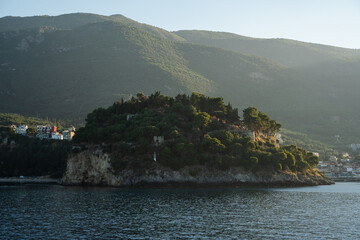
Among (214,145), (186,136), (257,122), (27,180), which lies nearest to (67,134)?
(27,180)

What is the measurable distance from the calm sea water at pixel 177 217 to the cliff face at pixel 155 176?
22082 millimetres

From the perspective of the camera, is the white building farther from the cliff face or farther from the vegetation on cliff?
the cliff face

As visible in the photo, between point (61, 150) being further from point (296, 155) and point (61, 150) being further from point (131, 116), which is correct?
point (296, 155)

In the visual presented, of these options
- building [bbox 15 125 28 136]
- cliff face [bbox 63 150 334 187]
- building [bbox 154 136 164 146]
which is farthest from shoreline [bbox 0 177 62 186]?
building [bbox 154 136 164 146]

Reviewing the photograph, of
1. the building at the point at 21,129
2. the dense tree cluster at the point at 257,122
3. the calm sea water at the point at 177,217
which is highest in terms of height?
the dense tree cluster at the point at 257,122

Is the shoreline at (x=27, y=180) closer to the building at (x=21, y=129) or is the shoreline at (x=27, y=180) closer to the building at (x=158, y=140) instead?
the building at (x=21, y=129)

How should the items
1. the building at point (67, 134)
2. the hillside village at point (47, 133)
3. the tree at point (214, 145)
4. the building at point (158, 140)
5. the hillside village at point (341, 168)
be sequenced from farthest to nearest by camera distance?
the building at point (67, 134) < the hillside village at point (47, 133) < the hillside village at point (341, 168) < the building at point (158, 140) < the tree at point (214, 145)

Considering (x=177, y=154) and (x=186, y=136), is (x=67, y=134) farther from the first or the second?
(x=177, y=154)

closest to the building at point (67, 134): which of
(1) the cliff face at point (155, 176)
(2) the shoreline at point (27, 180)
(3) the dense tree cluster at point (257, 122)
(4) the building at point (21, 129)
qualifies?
(4) the building at point (21, 129)

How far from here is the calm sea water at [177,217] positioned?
44438 millimetres

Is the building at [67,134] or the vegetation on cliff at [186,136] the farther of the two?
the building at [67,134]

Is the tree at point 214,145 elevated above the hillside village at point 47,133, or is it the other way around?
the hillside village at point 47,133

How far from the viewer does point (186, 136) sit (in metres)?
113

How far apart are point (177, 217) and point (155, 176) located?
152ft
